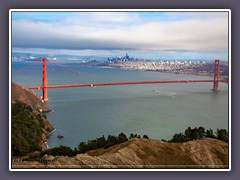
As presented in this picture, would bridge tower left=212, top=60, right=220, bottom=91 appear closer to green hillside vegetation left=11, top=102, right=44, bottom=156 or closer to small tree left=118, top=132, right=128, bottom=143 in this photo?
small tree left=118, top=132, right=128, bottom=143

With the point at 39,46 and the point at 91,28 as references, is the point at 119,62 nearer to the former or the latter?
the point at 91,28

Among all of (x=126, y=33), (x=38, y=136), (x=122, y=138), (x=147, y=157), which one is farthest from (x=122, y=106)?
(x=38, y=136)

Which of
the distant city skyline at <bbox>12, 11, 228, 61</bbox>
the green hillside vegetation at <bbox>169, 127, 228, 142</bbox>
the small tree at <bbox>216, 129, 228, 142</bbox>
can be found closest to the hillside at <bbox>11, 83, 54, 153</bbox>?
the distant city skyline at <bbox>12, 11, 228, 61</bbox>

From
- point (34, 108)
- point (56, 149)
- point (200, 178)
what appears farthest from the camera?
point (34, 108)

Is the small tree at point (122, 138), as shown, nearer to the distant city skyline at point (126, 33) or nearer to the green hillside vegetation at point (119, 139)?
the green hillside vegetation at point (119, 139)

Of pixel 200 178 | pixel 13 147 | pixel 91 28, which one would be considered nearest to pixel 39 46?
pixel 91 28

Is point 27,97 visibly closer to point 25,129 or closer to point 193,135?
point 25,129
